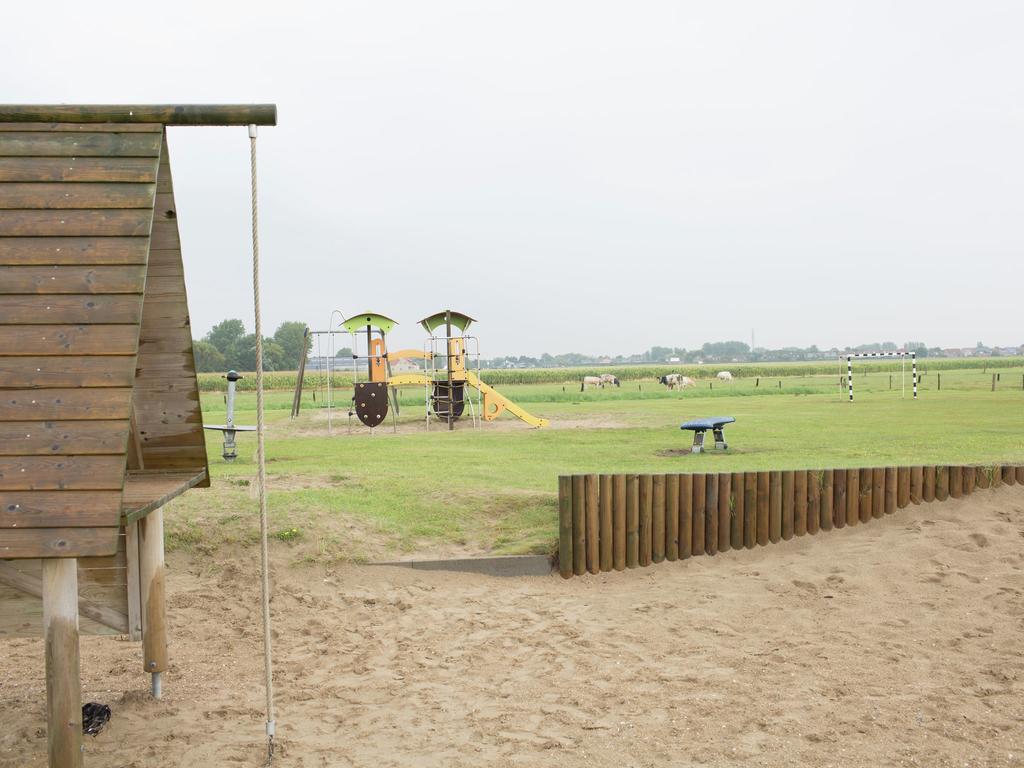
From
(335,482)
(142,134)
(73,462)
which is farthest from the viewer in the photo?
(335,482)

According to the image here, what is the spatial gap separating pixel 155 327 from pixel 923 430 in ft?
56.9

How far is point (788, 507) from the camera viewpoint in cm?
954

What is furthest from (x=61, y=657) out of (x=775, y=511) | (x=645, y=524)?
(x=775, y=511)

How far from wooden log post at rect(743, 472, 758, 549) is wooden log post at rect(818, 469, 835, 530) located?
74 cm

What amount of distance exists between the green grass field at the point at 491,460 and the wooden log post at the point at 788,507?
2532mm

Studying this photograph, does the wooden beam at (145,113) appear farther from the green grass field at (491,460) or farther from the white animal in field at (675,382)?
the white animal in field at (675,382)

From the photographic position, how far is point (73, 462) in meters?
3.96

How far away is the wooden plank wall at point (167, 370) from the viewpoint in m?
5.55

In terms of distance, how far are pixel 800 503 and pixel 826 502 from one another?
290mm

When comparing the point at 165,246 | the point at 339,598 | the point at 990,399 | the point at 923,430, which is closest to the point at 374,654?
the point at 339,598

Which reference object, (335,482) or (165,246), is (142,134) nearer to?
(165,246)

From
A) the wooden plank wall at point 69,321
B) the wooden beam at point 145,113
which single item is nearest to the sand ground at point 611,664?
the wooden plank wall at point 69,321

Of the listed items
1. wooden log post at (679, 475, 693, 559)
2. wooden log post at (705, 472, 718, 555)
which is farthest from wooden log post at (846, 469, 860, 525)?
wooden log post at (679, 475, 693, 559)

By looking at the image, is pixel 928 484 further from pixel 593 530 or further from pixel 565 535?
pixel 565 535
